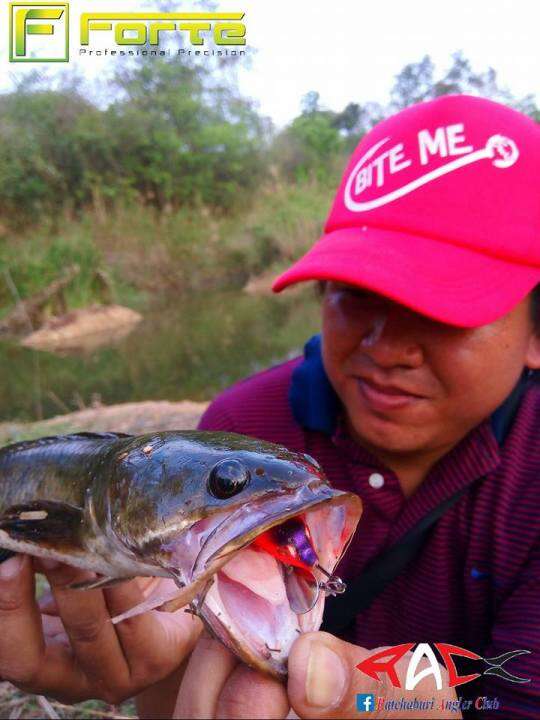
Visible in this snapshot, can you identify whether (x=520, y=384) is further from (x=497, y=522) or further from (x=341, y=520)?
(x=341, y=520)

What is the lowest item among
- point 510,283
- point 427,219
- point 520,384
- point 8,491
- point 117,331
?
point 117,331

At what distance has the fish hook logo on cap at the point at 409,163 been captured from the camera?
183 cm

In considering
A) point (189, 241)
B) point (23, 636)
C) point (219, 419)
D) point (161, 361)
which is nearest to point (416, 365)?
point (219, 419)

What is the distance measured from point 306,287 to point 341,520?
58.0ft

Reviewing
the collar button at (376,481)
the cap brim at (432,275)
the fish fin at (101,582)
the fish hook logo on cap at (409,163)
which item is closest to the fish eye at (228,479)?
the fish fin at (101,582)

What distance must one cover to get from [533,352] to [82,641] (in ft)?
5.76

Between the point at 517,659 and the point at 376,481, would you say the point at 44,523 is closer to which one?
the point at 376,481

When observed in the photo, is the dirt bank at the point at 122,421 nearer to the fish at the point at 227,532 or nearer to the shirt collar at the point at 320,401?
the shirt collar at the point at 320,401

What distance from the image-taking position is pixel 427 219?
71.9 inches

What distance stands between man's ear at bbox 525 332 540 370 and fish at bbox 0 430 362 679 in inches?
41.2

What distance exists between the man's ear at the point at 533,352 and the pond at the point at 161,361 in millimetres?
6694

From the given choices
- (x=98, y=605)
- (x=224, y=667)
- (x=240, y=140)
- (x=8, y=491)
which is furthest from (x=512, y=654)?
(x=240, y=140)

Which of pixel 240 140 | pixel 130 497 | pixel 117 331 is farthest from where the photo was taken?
pixel 240 140

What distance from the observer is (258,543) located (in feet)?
3.72
